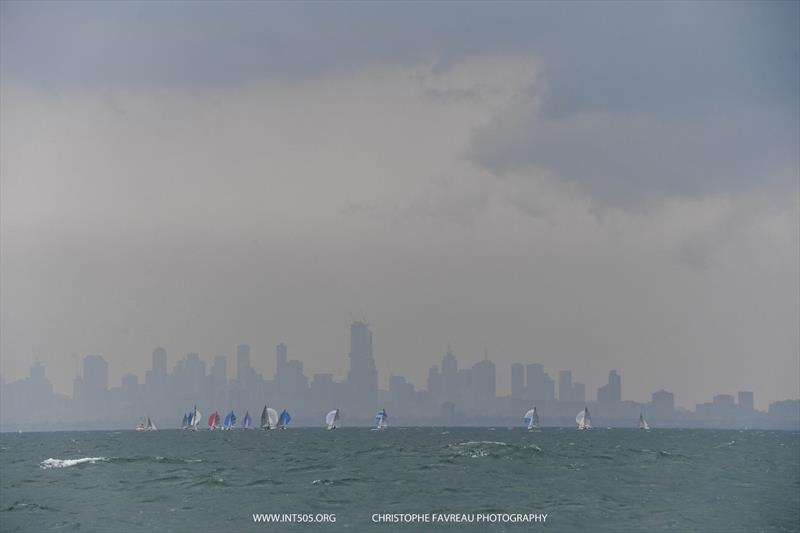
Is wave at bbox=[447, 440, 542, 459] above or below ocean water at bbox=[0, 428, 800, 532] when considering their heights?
above

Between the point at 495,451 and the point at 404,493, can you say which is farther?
the point at 495,451

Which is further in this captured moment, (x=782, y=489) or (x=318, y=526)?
(x=782, y=489)

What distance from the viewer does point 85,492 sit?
63250mm

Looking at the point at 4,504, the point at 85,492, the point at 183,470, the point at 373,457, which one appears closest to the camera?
the point at 4,504

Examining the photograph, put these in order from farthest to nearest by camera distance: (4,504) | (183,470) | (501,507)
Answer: (183,470) < (4,504) < (501,507)

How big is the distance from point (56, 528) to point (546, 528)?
25.8 meters

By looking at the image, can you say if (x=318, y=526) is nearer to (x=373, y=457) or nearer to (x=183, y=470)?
(x=183, y=470)

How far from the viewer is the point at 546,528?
154 ft

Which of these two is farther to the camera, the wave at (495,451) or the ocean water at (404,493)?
the wave at (495,451)

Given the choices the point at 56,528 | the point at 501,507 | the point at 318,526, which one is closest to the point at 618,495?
the point at 501,507

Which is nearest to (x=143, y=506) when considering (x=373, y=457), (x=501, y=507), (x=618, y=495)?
(x=501, y=507)

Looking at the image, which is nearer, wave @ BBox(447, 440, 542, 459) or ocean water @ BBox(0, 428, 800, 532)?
ocean water @ BBox(0, 428, 800, 532)

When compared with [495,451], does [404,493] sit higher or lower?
lower

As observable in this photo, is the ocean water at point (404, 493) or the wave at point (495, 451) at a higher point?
the wave at point (495, 451)
